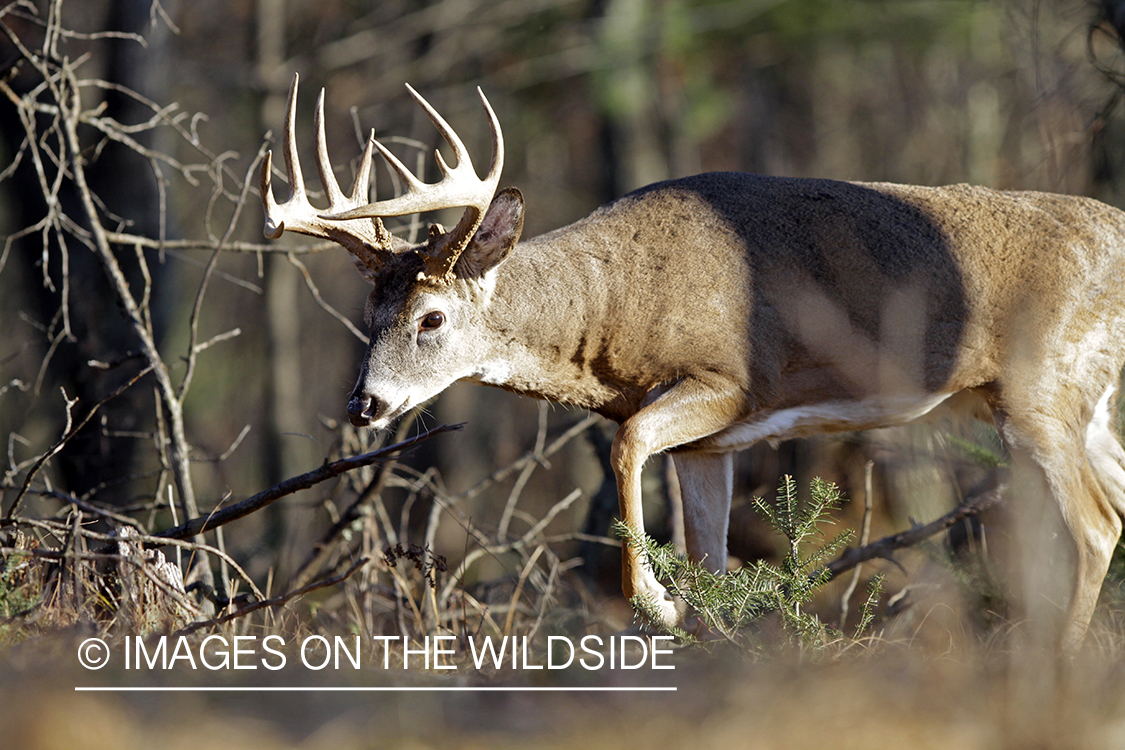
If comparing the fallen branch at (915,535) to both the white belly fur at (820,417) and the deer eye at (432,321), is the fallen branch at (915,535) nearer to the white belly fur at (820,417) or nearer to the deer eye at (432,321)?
the white belly fur at (820,417)

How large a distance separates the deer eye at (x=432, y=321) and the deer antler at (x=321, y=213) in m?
0.39

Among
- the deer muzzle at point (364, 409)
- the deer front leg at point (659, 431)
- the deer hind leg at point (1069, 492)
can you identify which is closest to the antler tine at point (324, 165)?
the deer muzzle at point (364, 409)

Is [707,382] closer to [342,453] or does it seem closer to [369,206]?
[369,206]

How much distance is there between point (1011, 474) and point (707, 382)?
171cm

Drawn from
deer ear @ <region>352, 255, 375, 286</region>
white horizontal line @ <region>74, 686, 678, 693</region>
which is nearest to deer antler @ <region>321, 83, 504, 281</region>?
deer ear @ <region>352, 255, 375, 286</region>

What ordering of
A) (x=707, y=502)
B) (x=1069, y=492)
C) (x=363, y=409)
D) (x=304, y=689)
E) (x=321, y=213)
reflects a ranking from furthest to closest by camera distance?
(x=707, y=502), (x=1069, y=492), (x=321, y=213), (x=363, y=409), (x=304, y=689)

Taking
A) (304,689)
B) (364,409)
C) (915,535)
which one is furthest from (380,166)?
(304,689)

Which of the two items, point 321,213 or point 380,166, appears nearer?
point 321,213

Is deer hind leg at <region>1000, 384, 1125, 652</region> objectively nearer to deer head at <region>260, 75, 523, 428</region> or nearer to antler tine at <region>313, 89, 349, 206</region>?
deer head at <region>260, 75, 523, 428</region>

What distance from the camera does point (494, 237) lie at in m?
4.96

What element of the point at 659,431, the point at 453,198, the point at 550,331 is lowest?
the point at 659,431

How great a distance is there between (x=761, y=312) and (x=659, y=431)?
0.77 m

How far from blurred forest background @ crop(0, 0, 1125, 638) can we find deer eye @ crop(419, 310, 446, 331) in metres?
0.73

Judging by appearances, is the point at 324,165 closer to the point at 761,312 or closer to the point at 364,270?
the point at 364,270
